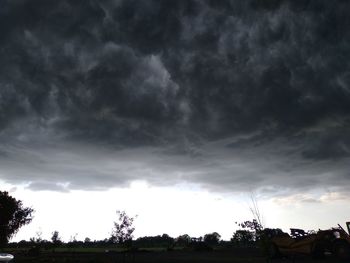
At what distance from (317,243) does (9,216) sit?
53837 mm

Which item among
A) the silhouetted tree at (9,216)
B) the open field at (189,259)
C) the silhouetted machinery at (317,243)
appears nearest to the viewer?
the silhouetted machinery at (317,243)

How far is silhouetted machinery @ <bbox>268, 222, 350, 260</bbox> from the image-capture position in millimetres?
22844

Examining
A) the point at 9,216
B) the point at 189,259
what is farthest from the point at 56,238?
the point at 189,259

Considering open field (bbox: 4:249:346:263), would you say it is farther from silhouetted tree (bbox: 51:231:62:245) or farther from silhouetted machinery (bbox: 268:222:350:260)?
silhouetted tree (bbox: 51:231:62:245)

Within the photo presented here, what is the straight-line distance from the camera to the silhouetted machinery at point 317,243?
22.8 m

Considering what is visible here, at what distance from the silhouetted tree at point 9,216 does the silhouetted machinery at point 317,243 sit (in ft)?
161

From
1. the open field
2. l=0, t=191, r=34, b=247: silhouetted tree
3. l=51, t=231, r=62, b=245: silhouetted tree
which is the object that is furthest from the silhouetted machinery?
l=51, t=231, r=62, b=245: silhouetted tree

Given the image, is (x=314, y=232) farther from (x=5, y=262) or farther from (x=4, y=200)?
(x=4, y=200)

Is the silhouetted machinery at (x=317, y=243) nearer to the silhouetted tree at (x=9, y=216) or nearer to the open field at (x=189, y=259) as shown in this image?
the open field at (x=189, y=259)

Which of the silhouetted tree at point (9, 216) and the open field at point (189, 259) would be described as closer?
the open field at point (189, 259)

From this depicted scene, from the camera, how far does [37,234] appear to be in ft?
313

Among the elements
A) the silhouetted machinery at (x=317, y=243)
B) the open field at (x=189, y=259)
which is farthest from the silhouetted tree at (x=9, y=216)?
the silhouetted machinery at (x=317, y=243)

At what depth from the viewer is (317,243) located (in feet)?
79.3

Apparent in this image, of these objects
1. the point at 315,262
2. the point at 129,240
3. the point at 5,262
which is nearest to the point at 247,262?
the point at 315,262
